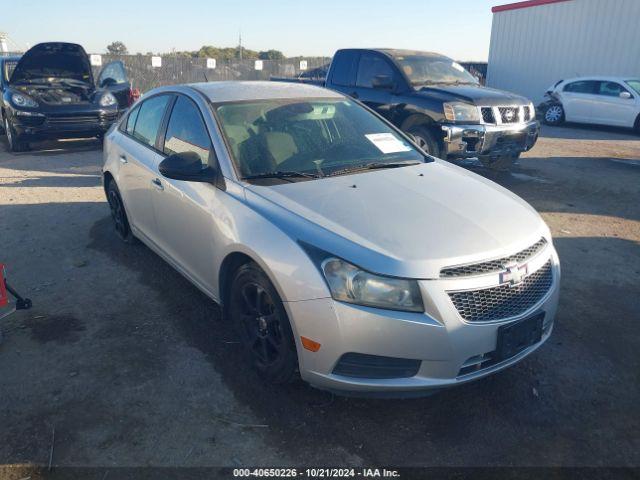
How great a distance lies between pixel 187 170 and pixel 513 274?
199cm

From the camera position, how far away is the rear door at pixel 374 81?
25.6 ft

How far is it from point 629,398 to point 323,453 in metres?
1.83

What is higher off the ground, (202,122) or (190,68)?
(190,68)

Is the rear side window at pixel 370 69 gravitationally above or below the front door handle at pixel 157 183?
above

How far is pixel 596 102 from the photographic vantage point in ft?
46.8

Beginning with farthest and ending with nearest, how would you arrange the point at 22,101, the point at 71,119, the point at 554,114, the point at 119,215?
the point at 554,114, the point at 71,119, the point at 22,101, the point at 119,215

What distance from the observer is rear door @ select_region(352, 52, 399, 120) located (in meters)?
7.80

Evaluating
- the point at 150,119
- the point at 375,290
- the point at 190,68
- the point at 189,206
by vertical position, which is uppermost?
the point at 190,68

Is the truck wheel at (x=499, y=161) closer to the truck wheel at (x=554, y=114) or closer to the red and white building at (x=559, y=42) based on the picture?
the truck wheel at (x=554, y=114)

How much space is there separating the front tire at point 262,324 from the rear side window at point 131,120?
7.93ft

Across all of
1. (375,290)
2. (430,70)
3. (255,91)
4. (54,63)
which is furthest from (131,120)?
(54,63)

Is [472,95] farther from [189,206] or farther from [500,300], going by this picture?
[500,300]

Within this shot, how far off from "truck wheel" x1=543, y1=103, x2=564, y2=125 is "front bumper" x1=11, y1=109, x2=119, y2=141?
12475 mm

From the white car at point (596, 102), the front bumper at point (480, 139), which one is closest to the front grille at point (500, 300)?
the front bumper at point (480, 139)
